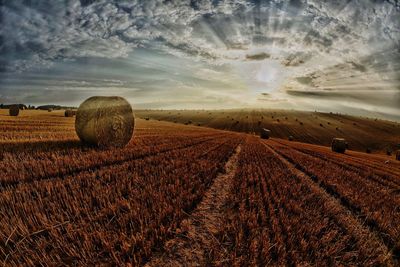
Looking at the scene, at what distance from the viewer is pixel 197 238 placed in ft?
11.3

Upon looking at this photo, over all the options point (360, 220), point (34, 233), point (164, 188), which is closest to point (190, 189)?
point (164, 188)

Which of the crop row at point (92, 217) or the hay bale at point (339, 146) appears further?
the hay bale at point (339, 146)

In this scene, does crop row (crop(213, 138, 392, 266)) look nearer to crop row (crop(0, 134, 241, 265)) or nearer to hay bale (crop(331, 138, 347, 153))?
crop row (crop(0, 134, 241, 265))

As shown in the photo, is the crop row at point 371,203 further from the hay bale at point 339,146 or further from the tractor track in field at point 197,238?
the hay bale at point 339,146

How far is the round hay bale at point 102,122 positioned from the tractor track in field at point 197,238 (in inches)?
292

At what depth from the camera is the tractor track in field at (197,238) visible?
9.30 ft

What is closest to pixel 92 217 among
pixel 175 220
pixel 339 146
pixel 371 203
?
pixel 175 220

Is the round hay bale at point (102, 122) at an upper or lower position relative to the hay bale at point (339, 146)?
upper

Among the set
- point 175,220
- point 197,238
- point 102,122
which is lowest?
point 197,238

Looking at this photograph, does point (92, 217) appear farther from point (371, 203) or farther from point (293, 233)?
point (371, 203)

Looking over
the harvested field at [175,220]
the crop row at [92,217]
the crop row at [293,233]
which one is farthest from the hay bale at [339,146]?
the crop row at [92,217]

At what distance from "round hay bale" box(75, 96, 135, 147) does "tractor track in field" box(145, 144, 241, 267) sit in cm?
741

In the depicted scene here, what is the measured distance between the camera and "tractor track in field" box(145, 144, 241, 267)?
2.83m

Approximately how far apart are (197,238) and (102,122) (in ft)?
29.9
